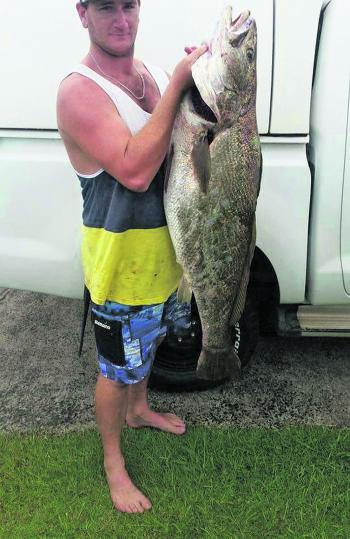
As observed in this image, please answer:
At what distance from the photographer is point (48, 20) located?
2.36 meters

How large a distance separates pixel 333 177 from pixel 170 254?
0.86 meters

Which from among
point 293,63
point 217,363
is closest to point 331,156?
point 293,63

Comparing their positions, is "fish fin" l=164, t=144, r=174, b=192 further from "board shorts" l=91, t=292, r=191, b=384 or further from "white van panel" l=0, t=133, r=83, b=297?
"white van panel" l=0, t=133, r=83, b=297

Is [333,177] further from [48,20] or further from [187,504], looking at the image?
[187,504]

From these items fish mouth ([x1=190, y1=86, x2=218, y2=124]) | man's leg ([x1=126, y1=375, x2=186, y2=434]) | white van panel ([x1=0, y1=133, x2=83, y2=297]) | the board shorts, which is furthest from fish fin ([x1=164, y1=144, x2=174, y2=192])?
man's leg ([x1=126, y1=375, x2=186, y2=434])

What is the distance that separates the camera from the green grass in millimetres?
2258

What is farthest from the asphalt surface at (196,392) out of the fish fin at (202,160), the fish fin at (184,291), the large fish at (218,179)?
the fish fin at (202,160)

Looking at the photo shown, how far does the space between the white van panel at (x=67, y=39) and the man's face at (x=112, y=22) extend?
0.56m

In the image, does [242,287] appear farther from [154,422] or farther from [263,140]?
[154,422]

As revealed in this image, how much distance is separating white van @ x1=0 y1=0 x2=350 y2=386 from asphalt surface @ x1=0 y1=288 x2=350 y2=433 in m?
0.49

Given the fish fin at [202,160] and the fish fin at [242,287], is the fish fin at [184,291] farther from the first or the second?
the fish fin at [202,160]

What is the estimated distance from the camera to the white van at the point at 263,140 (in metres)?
2.31

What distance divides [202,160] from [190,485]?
150 cm

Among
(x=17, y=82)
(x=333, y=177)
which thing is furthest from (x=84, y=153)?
(x=333, y=177)
